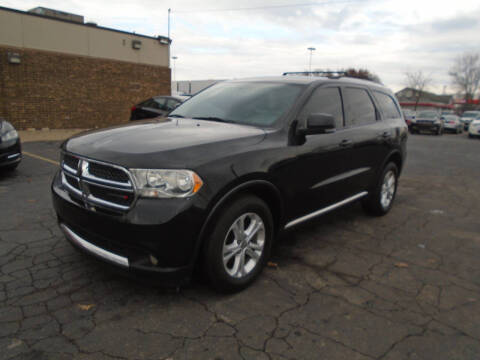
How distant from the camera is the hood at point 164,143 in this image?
264cm

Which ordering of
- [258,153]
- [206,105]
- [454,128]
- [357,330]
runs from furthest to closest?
[454,128]
[206,105]
[258,153]
[357,330]

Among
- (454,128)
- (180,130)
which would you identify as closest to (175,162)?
(180,130)

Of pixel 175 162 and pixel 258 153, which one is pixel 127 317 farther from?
pixel 258 153

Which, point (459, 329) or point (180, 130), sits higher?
point (180, 130)

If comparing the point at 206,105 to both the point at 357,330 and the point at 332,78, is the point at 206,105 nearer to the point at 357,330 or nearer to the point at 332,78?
the point at 332,78

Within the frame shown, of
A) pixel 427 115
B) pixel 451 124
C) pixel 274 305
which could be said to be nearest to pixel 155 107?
pixel 274 305

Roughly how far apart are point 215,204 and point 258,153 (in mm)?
631

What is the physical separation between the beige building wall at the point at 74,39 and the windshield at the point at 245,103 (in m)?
13.4

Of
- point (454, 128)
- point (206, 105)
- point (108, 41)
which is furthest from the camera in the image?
point (454, 128)

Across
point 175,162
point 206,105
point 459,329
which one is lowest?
point 459,329

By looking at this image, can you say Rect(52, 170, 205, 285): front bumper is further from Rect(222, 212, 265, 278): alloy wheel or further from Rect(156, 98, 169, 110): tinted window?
Rect(156, 98, 169, 110): tinted window

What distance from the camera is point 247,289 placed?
3225 millimetres

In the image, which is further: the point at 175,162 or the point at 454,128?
the point at 454,128

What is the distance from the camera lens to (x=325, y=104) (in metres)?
4.05
